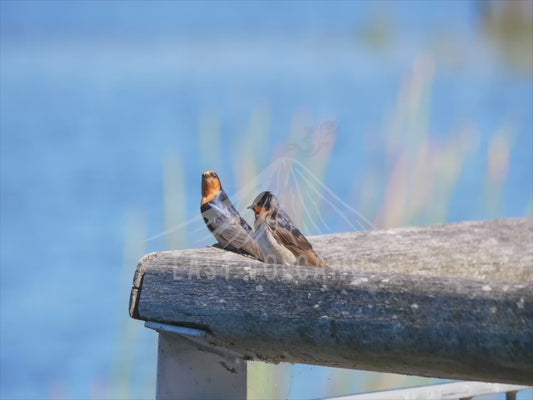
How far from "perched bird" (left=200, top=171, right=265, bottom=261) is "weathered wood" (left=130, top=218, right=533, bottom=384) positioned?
46 mm

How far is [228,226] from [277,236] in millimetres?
105

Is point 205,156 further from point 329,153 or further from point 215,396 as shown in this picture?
point 215,396

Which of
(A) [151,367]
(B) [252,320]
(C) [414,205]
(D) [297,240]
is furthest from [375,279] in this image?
(A) [151,367]

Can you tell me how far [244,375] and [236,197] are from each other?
1.16 feet

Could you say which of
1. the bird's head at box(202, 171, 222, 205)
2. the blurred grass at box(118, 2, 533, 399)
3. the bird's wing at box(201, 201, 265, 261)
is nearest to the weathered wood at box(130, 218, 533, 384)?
the bird's wing at box(201, 201, 265, 261)

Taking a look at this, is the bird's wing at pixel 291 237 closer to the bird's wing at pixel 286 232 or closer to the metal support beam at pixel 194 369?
the bird's wing at pixel 286 232

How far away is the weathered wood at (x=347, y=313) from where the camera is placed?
1.25 m

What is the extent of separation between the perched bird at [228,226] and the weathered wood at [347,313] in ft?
0.15

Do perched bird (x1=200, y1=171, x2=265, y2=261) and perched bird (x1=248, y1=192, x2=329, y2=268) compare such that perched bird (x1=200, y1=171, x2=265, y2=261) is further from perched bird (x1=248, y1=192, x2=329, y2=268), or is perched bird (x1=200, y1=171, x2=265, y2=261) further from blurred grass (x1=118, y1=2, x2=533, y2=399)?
blurred grass (x1=118, y1=2, x2=533, y2=399)

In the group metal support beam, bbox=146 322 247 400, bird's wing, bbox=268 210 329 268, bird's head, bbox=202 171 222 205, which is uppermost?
bird's head, bbox=202 171 222 205

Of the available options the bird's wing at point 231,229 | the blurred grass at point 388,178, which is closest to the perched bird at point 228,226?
the bird's wing at point 231,229

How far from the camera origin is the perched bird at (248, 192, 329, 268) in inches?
68.3

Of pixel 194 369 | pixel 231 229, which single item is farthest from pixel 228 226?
pixel 194 369

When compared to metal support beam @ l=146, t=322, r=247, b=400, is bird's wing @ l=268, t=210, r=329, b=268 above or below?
above
